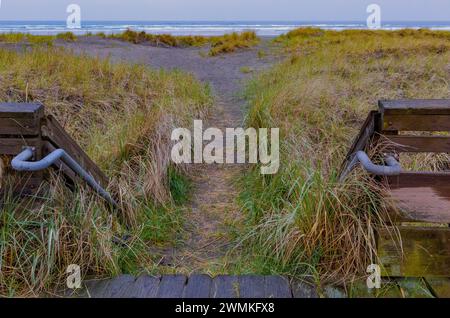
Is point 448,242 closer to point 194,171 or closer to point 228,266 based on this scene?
point 228,266

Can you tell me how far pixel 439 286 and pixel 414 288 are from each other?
17cm

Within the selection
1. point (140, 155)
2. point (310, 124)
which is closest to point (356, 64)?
point (310, 124)

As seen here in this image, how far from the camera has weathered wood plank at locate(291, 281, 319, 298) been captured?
2.58m

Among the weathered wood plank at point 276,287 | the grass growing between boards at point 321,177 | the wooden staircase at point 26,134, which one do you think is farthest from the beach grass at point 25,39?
the weathered wood plank at point 276,287

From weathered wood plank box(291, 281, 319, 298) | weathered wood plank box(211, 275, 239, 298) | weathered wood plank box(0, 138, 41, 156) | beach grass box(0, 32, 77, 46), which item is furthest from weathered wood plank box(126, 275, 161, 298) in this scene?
beach grass box(0, 32, 77, 46)

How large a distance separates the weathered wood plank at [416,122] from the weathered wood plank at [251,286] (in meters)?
1.23

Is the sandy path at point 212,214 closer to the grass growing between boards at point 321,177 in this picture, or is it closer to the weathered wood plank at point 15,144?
the grass growing between boards at point 321,177

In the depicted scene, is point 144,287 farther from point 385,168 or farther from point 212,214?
point 212,214

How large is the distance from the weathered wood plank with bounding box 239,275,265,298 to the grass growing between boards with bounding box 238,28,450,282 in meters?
0.19

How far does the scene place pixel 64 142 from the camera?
129 inches

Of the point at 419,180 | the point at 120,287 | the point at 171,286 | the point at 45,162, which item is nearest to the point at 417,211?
the point at 419,180

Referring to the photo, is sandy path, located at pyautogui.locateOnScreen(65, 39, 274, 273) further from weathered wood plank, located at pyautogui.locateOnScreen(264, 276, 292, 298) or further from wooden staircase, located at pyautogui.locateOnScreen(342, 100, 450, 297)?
wooden staircase, located at pyautogui.locateOnScreen(342, 100, 450, 297)
